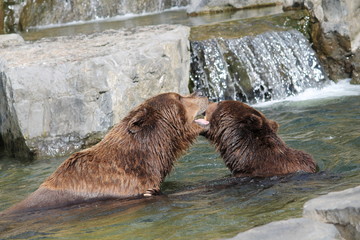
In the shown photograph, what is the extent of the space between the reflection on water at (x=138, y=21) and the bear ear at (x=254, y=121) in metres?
8.35

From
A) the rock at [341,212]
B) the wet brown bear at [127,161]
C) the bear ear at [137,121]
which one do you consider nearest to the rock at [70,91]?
the wet brown bear at [127,161]

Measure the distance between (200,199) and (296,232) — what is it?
8.35ft

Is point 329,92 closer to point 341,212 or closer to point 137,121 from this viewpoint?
point 137,121

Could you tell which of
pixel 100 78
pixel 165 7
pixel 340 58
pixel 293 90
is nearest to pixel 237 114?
pixel 100 78

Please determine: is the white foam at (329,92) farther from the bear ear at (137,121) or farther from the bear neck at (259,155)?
the bear ear at (137,121)

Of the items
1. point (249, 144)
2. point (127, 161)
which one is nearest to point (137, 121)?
point (127, 161)

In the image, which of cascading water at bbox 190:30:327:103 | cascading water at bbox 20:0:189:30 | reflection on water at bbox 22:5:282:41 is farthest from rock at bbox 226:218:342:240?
cascading water at bbox 20:0:189:30

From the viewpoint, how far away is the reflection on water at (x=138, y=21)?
52.5 feet

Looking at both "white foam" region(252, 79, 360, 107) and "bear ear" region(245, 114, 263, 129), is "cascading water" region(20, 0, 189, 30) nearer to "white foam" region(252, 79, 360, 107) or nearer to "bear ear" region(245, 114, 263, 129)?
"white foam" region(252, 79, 360, 107)

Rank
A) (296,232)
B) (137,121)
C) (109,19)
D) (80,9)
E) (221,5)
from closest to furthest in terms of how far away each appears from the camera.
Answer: (296,232)
(137,121)
(221,5)
(109,19)
(80,9)

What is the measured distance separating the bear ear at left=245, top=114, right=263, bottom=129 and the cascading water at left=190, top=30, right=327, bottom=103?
5.43 metres

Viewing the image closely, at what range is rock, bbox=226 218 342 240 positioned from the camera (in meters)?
3.68

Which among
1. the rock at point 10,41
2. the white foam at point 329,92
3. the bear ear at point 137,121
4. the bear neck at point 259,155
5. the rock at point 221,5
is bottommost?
the white foam at point 329,92

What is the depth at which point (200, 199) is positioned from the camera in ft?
20.4
